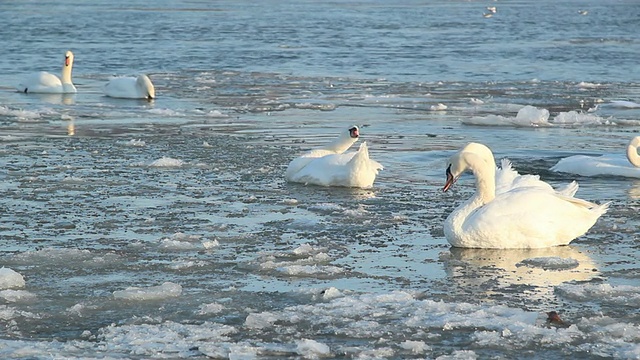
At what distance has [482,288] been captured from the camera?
25.0 ft

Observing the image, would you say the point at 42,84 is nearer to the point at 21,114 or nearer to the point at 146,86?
the point at 146,86

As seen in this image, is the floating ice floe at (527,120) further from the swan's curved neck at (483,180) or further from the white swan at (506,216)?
the swan's curved neck at (483,180)

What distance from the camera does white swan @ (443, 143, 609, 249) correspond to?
28.5ft

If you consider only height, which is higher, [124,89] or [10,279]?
[10,279]

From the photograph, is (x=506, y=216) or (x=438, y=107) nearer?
(x=506, y=216)

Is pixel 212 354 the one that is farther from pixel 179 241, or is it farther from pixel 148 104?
pixel 148 104

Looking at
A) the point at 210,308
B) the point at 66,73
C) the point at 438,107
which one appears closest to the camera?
the point at 210,308

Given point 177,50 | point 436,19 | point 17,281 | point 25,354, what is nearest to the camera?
point 25,354

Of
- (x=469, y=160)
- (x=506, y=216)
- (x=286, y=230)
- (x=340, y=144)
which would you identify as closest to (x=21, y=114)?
(x=340, y=144)

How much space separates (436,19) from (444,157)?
41398 mm

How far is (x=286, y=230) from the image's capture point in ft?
30.7

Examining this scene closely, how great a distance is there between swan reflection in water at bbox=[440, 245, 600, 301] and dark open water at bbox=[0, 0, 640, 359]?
24 millimetres

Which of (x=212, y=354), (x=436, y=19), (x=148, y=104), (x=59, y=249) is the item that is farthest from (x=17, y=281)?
(x=436, y=19)

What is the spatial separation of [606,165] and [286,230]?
14.2 ft
